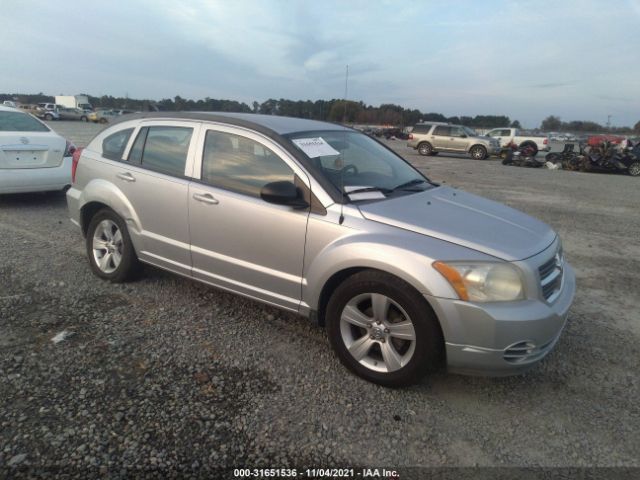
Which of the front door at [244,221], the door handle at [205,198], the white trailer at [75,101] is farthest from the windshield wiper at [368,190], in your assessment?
the white trailer at [75,101]

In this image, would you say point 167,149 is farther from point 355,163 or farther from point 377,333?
point 377,333

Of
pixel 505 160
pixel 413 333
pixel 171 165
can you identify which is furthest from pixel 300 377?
pixel 505 160

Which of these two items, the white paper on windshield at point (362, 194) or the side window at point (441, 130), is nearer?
the white paper on windshield at point (362, 194)

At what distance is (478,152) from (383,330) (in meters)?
23.1

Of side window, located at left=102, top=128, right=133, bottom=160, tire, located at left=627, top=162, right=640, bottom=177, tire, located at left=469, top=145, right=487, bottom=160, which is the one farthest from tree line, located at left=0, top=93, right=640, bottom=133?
tire, located at left=627, top=162, right=640, bottom=177

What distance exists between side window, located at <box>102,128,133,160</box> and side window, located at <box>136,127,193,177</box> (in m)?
0.30

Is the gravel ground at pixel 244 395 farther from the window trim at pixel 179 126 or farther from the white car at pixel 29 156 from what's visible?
the white car at pixel 29 156

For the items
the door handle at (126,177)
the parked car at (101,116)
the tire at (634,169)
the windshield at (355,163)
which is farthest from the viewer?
the parked car at (101,116)

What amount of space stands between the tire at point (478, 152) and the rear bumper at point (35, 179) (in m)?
21.1

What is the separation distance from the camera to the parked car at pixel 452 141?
23641 millimetres

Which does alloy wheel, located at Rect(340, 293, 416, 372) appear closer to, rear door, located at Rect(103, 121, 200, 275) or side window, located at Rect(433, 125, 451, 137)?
rear door, located at Rect(103, 121, 200, 275)

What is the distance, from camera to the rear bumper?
653 centimetres

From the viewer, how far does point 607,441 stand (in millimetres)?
2459

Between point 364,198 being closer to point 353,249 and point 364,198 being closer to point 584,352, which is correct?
point 353,249
